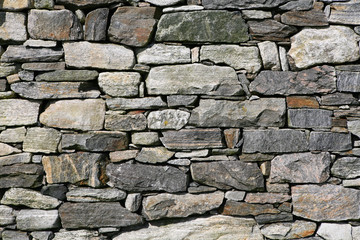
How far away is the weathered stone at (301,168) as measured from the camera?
2834 mm

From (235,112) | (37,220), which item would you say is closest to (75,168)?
(37,220)

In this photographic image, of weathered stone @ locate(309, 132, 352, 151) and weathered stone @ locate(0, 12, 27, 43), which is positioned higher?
weathered stone @ locate(0, 12, 27, 43)

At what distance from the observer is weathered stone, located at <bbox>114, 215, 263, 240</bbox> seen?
2.89 m

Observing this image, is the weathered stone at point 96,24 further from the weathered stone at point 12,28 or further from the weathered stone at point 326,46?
the weathered stone at point 326,46

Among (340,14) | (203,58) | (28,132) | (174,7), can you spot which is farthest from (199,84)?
(28,132)

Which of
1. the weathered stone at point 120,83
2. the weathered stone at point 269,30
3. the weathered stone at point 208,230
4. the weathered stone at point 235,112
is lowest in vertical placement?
the weathered stone at point 208,230

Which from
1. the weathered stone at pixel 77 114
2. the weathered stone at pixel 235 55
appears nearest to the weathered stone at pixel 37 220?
the weathered stone at pixel 77 114

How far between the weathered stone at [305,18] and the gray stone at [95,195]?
1.94 meters

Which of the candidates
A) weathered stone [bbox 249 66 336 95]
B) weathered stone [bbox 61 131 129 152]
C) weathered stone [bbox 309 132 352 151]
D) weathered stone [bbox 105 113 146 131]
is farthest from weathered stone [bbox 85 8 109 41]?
weathered stone [bbox 309 132 352 151]

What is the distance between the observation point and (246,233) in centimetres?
290

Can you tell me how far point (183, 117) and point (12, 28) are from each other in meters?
1.56

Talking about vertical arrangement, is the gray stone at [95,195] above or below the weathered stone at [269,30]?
below

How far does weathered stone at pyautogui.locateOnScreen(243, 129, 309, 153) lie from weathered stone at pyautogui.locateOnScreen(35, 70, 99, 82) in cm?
135

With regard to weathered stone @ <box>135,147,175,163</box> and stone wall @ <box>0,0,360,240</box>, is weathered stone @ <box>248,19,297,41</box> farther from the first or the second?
weathered stone @ <box>135,147,175,163</box>
